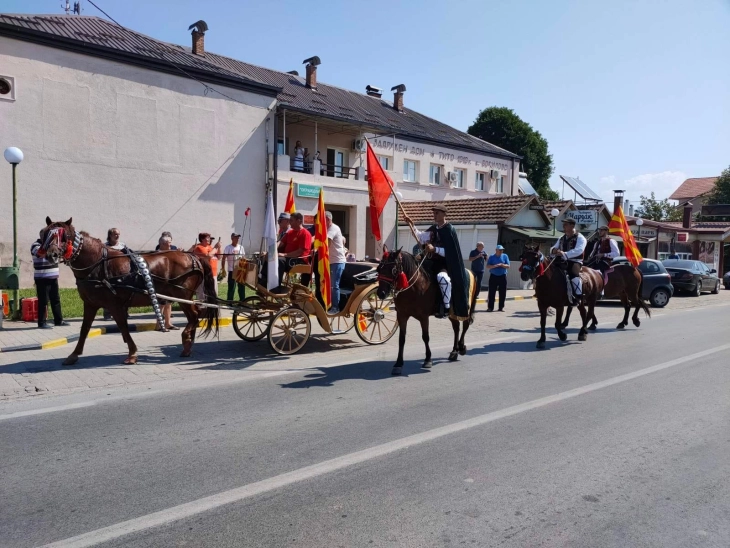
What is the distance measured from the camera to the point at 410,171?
32.7m

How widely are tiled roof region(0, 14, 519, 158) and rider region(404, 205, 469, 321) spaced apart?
615 inches

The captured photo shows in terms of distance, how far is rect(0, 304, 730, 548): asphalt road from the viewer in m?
3.64

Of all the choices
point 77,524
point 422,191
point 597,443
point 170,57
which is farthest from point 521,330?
point 422,191

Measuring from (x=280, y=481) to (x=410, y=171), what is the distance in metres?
29.6

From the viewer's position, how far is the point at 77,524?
12.0 feet

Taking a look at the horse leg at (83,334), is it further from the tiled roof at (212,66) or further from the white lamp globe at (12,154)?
the tiled roof at (212,66)

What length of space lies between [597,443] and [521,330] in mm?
7890

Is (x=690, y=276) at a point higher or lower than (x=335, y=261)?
lower

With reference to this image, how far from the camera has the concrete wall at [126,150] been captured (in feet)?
58.2

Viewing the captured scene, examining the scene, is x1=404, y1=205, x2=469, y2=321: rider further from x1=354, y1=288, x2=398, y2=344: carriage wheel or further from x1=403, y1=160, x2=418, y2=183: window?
x1=403, y1=160, x2=418, y2=183: window

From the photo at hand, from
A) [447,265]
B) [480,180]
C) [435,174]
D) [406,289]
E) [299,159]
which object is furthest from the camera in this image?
[480,180]

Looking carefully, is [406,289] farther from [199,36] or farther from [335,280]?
[199,36]

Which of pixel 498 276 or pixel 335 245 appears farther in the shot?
pixel 498 276

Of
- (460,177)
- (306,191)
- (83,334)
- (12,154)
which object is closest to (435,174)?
(460,177)
